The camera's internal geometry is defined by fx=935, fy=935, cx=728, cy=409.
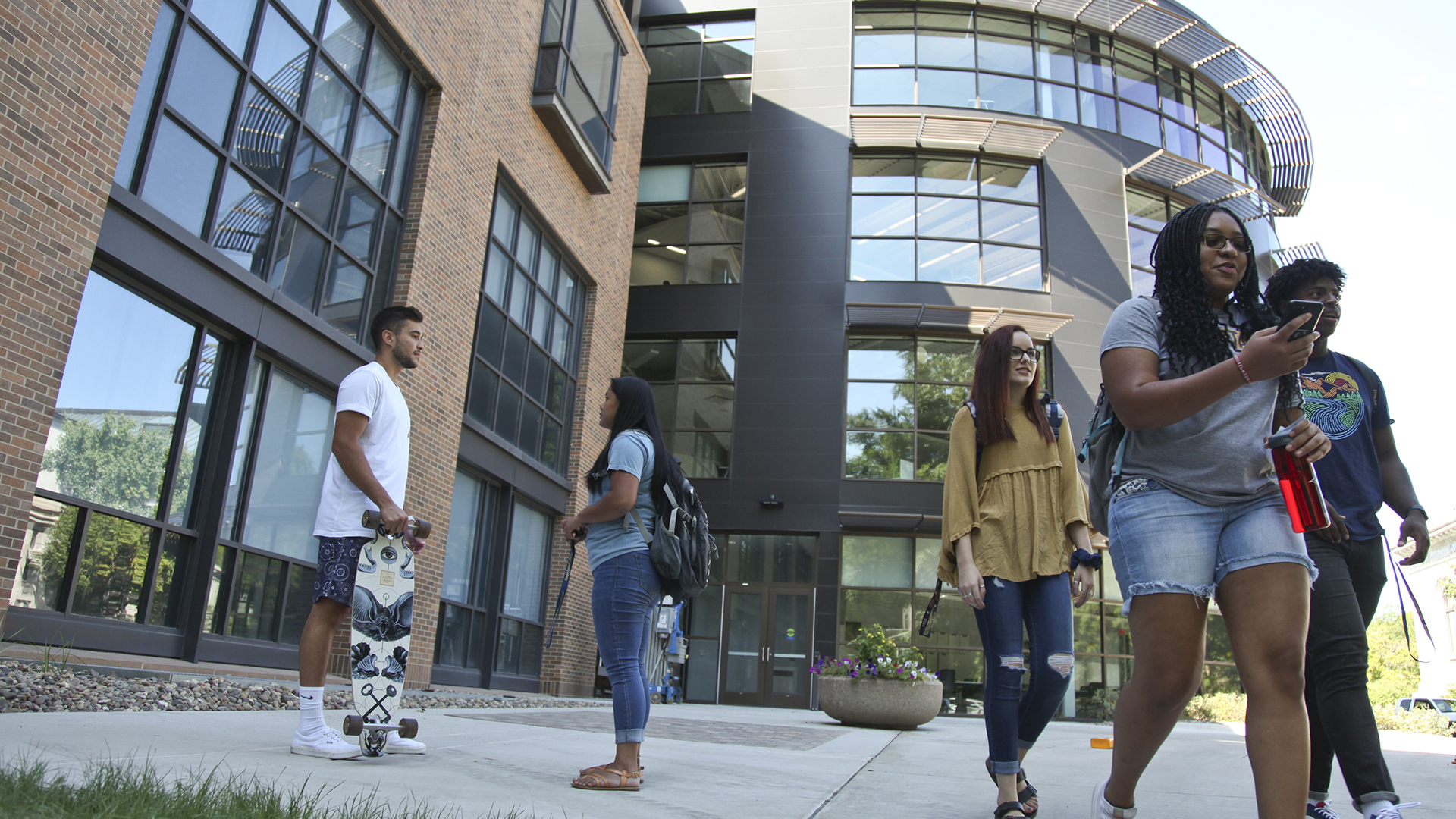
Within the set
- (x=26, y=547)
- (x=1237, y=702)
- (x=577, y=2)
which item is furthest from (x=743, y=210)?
(x=26, y=547)

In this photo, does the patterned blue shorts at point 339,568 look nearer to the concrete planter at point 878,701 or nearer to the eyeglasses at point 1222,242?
the eyeglasses at point 1222,242

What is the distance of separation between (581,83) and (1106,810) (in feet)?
45.4

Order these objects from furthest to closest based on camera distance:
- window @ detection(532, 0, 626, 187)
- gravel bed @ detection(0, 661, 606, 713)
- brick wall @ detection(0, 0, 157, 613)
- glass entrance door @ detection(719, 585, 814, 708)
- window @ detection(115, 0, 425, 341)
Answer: glass entrance door @ detection(719, 585, 814, 708)
window @ detection(532, 0, 626, 187)
window @ detection(115, 0, 425, 341)
brick wall @ detection(0, 0, 157, 613)
gravel bed @ detection(0, 661, 606, 713)

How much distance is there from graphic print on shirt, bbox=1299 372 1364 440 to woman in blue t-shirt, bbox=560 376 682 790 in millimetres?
2506

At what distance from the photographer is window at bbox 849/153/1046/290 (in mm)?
19891

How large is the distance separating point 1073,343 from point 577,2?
1176 centimetres

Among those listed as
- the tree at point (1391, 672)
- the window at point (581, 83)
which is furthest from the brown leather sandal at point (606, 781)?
the tree at point (1391, 672)

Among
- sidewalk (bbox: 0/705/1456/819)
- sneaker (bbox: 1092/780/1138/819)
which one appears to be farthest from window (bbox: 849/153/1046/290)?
sneaker (bbox: 1092/780/1138/819)

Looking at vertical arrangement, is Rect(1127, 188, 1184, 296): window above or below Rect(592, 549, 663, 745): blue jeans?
above

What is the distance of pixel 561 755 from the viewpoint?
446 centimetres

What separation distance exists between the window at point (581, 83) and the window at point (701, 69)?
486 centimetres

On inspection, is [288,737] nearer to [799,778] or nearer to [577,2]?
[799,778]

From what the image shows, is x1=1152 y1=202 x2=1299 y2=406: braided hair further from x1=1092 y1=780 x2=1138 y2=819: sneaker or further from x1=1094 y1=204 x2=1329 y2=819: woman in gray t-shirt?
x1=1092 y1=780 x2=1138 y2=819: sneaker

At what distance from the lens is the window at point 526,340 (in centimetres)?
1252
